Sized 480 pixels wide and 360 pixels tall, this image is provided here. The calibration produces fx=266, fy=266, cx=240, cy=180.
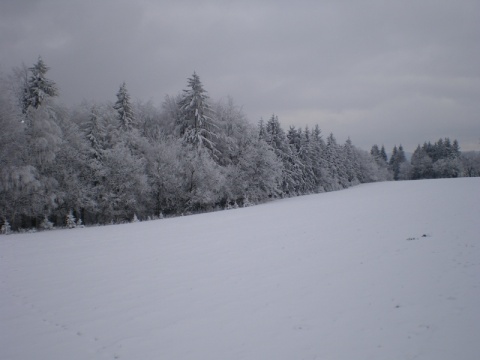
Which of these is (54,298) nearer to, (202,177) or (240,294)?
(240,294)

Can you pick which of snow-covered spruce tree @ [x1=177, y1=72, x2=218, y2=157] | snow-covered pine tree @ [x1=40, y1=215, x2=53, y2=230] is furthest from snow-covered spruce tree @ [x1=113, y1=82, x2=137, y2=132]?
snow-covered pine tree @ [x1=40, y1=215, x2=53, y2=230]

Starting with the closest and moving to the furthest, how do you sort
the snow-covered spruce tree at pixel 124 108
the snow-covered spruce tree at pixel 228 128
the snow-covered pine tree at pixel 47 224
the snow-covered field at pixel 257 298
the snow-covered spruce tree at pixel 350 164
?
1. the snow-covered field at pixel 257 298
2. the snow-covered pine tree at pixel 47 224
3. the snow-covered spruce tree at pixel 124 108
4. the snow-covered spruce tree at pixel 228 128
5. the snow-covered spruce tree at pixel 350 164

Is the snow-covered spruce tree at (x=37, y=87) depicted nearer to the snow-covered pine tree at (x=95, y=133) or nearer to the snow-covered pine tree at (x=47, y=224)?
the snow-covered pine tree at (x=95, y=133)

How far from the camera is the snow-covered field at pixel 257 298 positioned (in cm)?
577

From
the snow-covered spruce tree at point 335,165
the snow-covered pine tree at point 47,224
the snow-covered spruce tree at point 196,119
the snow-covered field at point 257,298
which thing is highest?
the snow-covered spruce tree at point 196,119

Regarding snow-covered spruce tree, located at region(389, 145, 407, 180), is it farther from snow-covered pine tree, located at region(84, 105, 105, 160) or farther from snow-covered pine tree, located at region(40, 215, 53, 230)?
snow-covered pine tree, located at region(40, 215, 53, 230)

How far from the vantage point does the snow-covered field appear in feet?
A: 18.9

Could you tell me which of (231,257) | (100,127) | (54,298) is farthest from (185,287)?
(100,127)

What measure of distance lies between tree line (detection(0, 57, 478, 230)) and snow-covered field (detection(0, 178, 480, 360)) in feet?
44.1

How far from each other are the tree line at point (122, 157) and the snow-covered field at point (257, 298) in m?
13.4

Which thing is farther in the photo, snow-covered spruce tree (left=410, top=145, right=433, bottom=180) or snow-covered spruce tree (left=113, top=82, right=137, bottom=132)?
snow-covered spruce tree (left=410, top=145, right=433, bottom=180)

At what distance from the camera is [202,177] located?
112 feet

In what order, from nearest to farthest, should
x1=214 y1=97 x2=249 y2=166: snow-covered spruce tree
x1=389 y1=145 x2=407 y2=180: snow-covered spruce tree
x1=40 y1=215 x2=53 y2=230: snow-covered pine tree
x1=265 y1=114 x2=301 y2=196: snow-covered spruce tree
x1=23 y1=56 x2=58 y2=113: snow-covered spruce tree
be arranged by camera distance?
x1=40 y1=215 x2=53 y2=230: snow-covered pine tree < x1=23 y1=56 x2=58 y2=113: snow-covered spruce tree < x1=214 y1=97 x2=249 y2=166: snow-covered spruce tree < x1=265 y1=114 x2=301 y2=196: snow-covered spruce tree < x1=389 y1=145 x2=407 y2=180: snow-covered spruce tree

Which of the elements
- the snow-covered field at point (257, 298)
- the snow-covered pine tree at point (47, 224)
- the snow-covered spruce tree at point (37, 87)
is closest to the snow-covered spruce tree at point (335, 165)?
the snow-covered field at point (257, 298)
